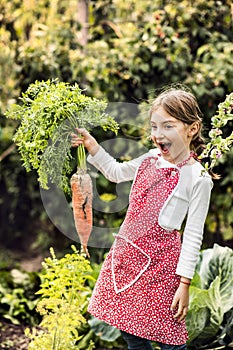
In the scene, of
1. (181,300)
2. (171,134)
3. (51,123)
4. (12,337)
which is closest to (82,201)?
(51,123)

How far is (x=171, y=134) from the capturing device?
2441 mm

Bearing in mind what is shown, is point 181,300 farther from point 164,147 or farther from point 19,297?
point 19,297

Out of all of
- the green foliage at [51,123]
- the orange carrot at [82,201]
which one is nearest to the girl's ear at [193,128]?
the green foliage at [51,123]

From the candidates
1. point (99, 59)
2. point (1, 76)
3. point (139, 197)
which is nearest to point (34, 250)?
point (1, 76)

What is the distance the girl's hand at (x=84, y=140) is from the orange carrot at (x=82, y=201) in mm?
101

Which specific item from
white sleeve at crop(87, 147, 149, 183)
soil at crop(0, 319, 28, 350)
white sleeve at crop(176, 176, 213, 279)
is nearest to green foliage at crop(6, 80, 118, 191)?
white sleeve at crop(87, 147, 149, 183)

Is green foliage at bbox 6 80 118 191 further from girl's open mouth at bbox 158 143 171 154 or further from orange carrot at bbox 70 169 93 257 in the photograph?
girl's open mouth at bbox 158 143 171 154

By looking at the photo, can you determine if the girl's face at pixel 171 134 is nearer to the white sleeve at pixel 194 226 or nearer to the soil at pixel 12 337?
the white sleeve at pixel 194 226

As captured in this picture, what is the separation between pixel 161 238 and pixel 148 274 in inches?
6.0

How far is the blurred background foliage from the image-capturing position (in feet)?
15.3

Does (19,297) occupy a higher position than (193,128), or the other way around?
(193,128)

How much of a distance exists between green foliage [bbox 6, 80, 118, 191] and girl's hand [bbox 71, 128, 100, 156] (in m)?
0.02

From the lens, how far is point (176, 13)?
15.8 ft

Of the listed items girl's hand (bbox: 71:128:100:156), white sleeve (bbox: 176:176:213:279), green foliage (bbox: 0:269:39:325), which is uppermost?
girl's hand (bbox: 71:128:100:156)
